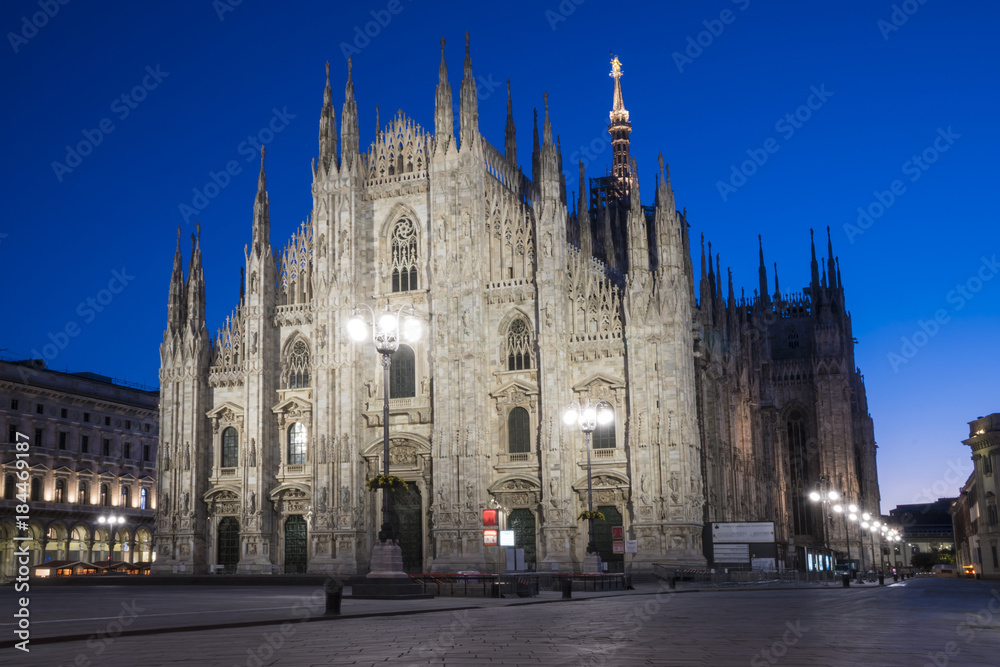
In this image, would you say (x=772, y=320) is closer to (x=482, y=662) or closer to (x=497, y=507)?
(x=497, y=507)

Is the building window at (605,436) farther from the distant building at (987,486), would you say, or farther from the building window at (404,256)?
the distant building at (987,486)

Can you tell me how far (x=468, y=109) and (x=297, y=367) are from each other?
17.3m

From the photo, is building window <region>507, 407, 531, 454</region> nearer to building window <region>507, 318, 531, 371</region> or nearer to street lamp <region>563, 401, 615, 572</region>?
building window <region>507, 318, 531, 371</region>

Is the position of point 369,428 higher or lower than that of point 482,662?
higher

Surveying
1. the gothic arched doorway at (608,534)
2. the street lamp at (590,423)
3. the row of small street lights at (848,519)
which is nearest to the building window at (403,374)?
the street lamp at (590,423)

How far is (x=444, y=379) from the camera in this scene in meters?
53.3

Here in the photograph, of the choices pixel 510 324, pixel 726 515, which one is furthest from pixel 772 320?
pixel 510 324

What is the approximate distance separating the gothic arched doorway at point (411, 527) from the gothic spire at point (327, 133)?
61.8ft

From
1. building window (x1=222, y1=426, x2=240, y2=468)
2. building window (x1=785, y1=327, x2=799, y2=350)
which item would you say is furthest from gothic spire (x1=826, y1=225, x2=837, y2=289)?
building window (x1=222, y1=426, x2=240, y2=468)

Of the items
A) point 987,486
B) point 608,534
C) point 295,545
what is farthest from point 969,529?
point 295,545

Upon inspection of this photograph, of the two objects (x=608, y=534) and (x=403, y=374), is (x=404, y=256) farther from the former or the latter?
(x=608, y=534)

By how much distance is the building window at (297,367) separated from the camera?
57656 millimetres

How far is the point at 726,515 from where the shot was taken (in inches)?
2354

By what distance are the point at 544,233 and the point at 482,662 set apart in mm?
41051
